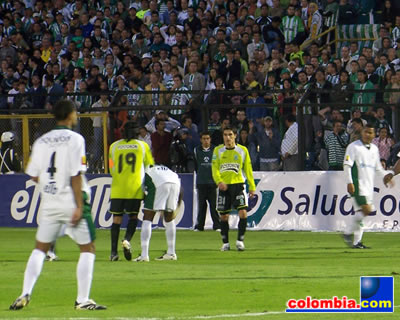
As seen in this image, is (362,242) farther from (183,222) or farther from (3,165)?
(3,165)

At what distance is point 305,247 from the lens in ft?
66.0

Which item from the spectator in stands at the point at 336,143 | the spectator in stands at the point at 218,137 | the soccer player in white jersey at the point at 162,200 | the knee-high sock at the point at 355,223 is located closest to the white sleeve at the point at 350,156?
the knee-high sock at the point at 355,223

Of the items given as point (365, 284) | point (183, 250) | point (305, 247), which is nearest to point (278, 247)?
point (305, 247)

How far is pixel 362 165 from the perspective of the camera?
63.1 feet

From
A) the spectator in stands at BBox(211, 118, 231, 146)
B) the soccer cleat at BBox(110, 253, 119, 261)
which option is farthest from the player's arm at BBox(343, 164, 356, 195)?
the spectator in stands at BBox(211, 118, 231, 146)

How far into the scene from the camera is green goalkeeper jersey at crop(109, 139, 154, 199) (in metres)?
17.2

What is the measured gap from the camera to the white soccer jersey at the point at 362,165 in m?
19.1

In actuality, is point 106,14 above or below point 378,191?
above

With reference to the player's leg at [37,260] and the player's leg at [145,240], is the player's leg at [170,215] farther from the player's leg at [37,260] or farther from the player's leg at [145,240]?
the player's leg at [37,260]

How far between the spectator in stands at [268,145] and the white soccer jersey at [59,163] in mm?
13686

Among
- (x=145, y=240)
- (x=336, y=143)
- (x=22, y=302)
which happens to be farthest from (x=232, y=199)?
(x=22, y=302)

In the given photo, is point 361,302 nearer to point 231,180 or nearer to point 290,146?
point 231,180

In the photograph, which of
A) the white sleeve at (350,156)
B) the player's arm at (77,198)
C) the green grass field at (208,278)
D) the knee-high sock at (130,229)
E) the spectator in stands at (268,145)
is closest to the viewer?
the player's arm at (77,198)

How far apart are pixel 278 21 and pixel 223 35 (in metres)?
1.55
